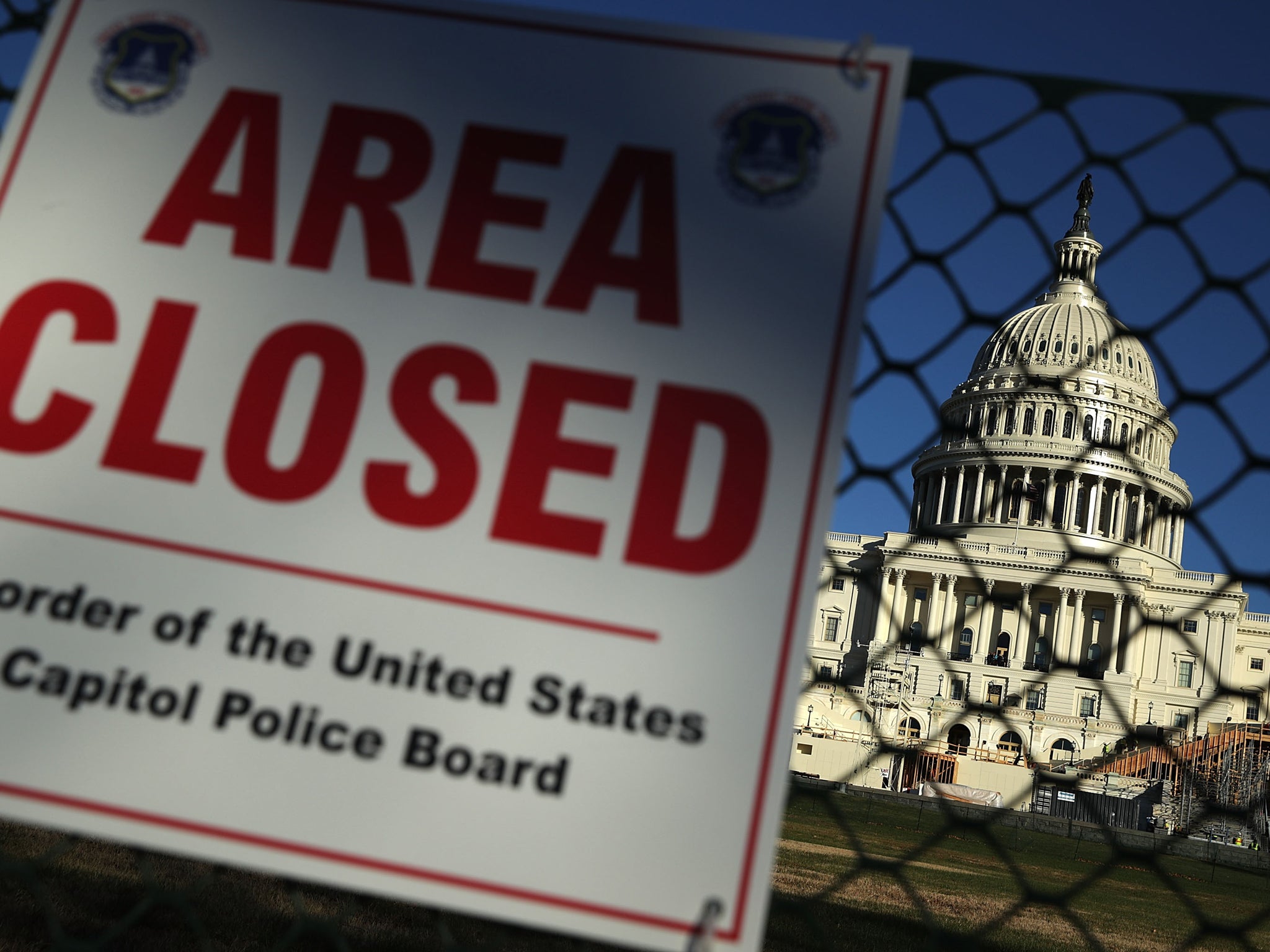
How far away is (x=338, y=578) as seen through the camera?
2.98 ft

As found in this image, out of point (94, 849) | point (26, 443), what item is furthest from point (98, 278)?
point (94, 849)

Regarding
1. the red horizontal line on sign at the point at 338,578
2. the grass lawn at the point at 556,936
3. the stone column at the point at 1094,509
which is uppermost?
the stone column at the point at 1094,509

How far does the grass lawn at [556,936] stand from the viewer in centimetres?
106

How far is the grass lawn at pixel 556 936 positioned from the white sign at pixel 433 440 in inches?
8.2

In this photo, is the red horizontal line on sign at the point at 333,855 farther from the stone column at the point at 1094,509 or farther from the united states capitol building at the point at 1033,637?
the stone column at the point at 1094,509

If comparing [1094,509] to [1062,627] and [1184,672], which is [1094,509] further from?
[1184,672]

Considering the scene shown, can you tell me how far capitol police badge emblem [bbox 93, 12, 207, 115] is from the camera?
1.06m

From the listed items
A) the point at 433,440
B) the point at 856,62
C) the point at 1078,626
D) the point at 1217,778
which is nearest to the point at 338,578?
the point at 433,440

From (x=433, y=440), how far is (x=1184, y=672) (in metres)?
34.5

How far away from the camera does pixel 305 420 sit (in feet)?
3.11

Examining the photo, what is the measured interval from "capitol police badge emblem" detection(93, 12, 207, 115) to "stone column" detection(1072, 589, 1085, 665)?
31.7 m

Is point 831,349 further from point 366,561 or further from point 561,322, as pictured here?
point 366,561

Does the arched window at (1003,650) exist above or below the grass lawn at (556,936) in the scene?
above

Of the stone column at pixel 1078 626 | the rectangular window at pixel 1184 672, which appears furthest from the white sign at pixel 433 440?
the rectangular window at pixel 1184 672
